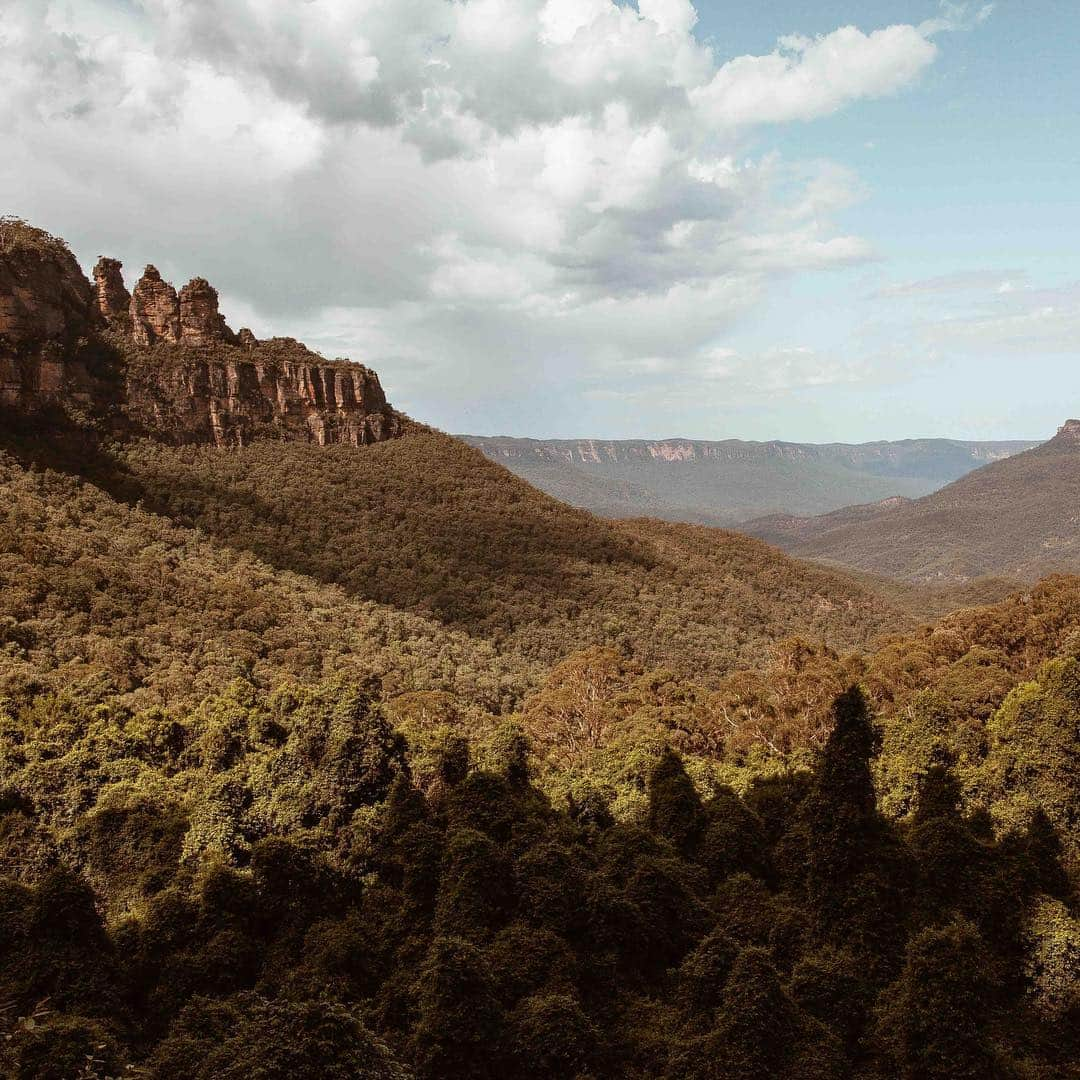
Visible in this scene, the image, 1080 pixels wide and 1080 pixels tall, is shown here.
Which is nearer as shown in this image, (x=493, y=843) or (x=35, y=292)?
(x=493, y=843)

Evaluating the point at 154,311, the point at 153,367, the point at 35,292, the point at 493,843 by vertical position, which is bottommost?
the point at 493,843

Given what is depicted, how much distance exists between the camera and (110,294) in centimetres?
7375

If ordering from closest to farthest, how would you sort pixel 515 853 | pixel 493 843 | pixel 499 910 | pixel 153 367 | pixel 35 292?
pixel 499 910 → pixel 493 843 → pixel 515 853 → pixel 35 292 → pixel 153 367

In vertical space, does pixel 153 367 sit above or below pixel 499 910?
above

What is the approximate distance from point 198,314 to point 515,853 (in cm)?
7160

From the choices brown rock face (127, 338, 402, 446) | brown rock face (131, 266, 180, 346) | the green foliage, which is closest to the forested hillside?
the green foliage

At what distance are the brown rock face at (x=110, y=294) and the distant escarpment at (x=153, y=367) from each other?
4.0 inches

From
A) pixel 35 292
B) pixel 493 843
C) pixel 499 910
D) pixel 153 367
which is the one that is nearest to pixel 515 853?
pixel 493 843

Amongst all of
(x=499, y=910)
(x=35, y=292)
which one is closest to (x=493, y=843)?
(x=499, y=910)

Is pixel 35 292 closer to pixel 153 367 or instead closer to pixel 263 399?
pixel 153 367

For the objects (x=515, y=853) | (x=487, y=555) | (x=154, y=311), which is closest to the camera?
(x=515, y=853)

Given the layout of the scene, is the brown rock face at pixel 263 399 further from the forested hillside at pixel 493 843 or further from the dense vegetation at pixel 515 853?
the dense vegetation at pixel 515 853

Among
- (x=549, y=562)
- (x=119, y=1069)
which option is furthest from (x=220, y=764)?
(x=549, y=562)

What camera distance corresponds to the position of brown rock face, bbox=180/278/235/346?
73.9m
